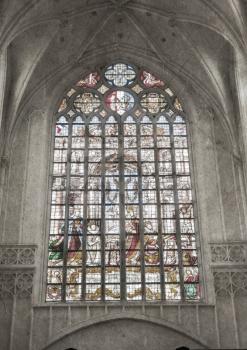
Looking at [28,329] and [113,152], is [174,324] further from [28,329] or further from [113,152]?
[113,152]

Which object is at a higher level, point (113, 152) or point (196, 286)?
point (113, 152)

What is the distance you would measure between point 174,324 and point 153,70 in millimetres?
8357

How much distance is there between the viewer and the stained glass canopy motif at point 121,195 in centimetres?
1645

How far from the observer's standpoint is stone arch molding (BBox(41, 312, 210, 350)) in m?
15.2

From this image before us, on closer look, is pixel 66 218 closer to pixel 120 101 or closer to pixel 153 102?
pixel 120 101

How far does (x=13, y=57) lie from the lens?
59.2ft

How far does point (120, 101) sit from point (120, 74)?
3.44 ft

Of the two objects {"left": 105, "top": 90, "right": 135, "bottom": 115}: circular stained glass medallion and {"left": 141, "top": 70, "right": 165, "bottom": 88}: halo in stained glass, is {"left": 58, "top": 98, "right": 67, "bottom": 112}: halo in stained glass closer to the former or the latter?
{"left": 105, "top": 90, "right": 135, "bottom": 115}: circular stained glass medallion

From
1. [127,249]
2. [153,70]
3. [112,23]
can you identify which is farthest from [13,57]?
[127,249]

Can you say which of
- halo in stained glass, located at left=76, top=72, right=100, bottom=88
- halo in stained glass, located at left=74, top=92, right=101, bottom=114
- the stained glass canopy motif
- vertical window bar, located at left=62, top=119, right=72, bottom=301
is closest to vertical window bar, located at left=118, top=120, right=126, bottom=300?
the stained glass canopy motif

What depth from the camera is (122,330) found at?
15438 millimetres

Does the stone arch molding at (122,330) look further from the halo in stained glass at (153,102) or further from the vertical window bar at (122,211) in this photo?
the halo in stained glass at (153,102)

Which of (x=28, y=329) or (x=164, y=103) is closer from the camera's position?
(x=28, y=329)

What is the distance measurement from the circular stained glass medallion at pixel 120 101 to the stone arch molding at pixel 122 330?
6.73 meters
